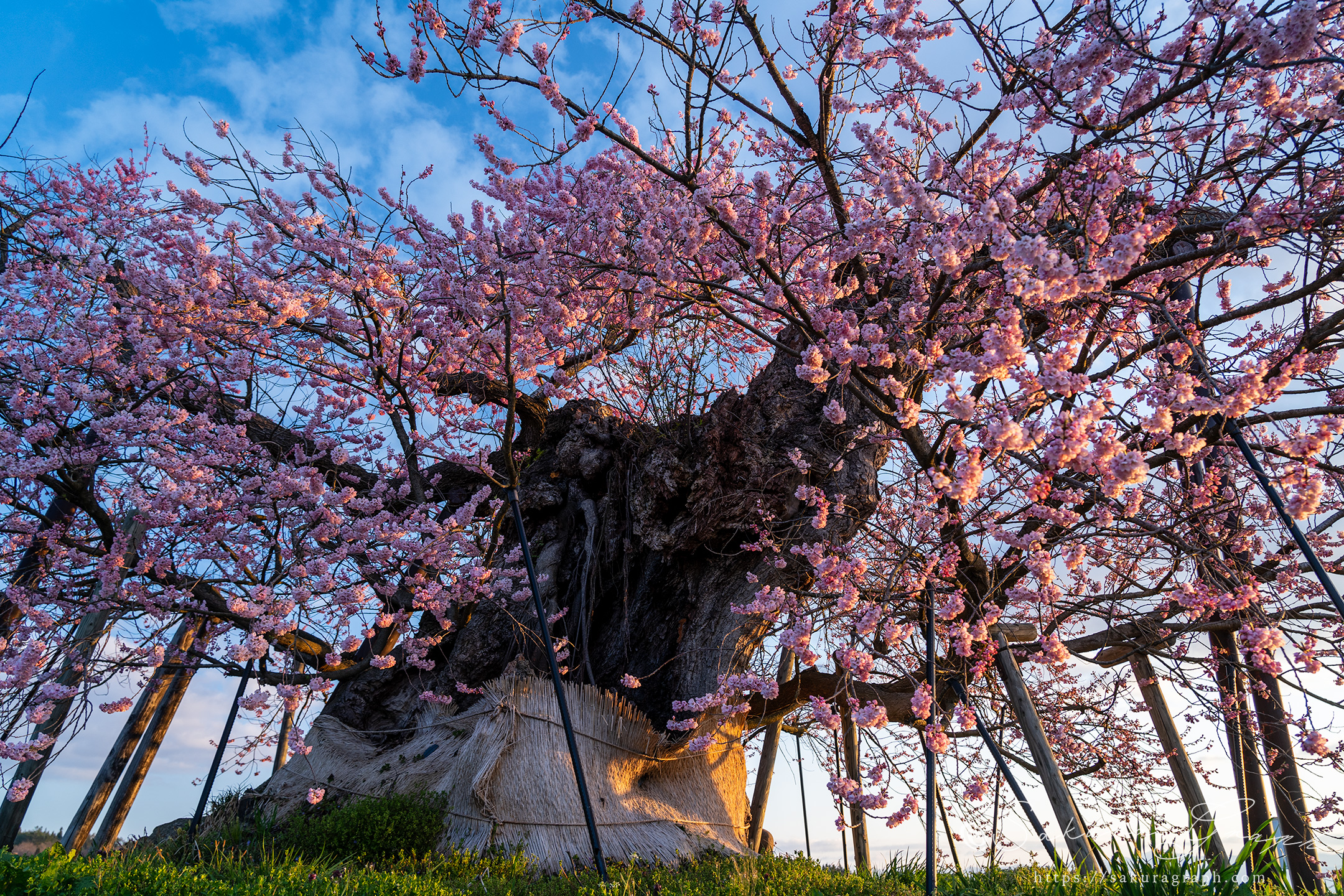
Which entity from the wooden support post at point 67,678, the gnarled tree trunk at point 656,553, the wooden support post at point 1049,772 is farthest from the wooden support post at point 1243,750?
the wooden support post at point 67,678

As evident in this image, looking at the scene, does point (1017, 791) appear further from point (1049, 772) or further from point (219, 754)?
point (219, 754)

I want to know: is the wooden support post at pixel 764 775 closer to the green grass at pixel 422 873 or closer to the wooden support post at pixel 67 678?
the green grass at pixel 422 873

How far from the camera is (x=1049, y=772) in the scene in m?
4.34

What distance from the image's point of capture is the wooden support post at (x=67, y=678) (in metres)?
5.28

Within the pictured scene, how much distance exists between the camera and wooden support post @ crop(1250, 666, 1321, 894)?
4777mm

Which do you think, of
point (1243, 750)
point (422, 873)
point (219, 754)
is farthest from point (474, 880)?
point (1243, 750)

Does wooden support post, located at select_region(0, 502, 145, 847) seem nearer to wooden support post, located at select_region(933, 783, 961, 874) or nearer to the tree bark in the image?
the tree bark

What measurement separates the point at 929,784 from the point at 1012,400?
208 centimetres

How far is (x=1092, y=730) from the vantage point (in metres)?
6.75

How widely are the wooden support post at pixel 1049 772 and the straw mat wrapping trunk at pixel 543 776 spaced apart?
258 centimetres

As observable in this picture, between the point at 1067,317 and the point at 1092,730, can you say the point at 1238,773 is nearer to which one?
the point at 1092,730

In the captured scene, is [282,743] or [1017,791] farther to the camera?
[282,743]

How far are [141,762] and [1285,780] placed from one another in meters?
9.98

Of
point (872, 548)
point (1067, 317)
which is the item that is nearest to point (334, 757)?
point (872, 548)
